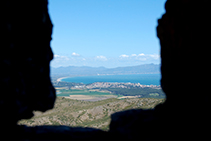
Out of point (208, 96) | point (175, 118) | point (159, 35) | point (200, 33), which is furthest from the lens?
point (159, 35)

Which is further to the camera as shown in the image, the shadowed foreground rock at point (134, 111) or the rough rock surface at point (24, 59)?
the shadowed foreground rock at point (134, 111)

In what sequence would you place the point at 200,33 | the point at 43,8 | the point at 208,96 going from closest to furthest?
the point at 208,96
the point at 200,33
the point at 43,8

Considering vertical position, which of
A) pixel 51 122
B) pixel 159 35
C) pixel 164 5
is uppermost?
pixel 164 5

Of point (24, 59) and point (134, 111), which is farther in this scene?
point (134, 111)

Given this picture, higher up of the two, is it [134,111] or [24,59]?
[24,59]

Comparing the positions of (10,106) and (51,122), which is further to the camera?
(51,122)

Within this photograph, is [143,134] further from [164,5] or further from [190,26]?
[164,5]

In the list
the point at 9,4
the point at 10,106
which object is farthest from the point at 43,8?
the point at 10,106

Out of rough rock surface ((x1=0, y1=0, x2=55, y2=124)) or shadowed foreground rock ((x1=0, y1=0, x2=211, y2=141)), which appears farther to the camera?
shadowed foreground rock ((x1=0, y1=0, x2=211, y2=141))
